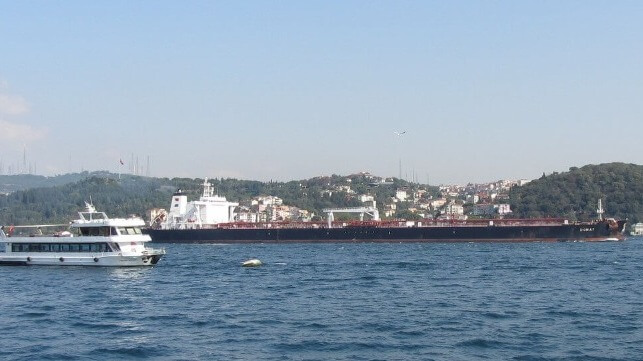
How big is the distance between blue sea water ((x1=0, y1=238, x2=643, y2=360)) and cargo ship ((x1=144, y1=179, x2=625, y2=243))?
43.3m

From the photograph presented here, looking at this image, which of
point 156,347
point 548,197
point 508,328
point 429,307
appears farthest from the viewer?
point 548,197

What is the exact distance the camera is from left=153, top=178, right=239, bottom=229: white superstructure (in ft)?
391

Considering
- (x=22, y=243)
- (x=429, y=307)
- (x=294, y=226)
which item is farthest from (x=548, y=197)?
(x=429, y=307)

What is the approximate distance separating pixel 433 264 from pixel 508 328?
1135 inches

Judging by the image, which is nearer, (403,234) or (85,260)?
(85,260)

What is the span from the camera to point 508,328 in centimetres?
2828

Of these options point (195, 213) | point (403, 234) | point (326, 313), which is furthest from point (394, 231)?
point (326, 313)

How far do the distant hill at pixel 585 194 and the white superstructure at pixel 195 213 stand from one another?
71097mm

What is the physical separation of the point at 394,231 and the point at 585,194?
83.8 meters

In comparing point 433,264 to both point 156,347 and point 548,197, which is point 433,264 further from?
point 548,197

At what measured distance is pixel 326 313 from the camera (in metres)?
32.2

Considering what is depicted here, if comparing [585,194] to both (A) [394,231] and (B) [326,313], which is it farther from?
(B) [326,313]

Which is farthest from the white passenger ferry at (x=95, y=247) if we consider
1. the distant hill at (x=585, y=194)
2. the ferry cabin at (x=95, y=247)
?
the distant hill at (x=585, y=194)

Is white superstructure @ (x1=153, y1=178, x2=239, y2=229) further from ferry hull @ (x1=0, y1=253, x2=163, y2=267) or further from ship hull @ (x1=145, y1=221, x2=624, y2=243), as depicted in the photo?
ferry hull @ (x1=0, y1=253, x2=163, y2=267)
